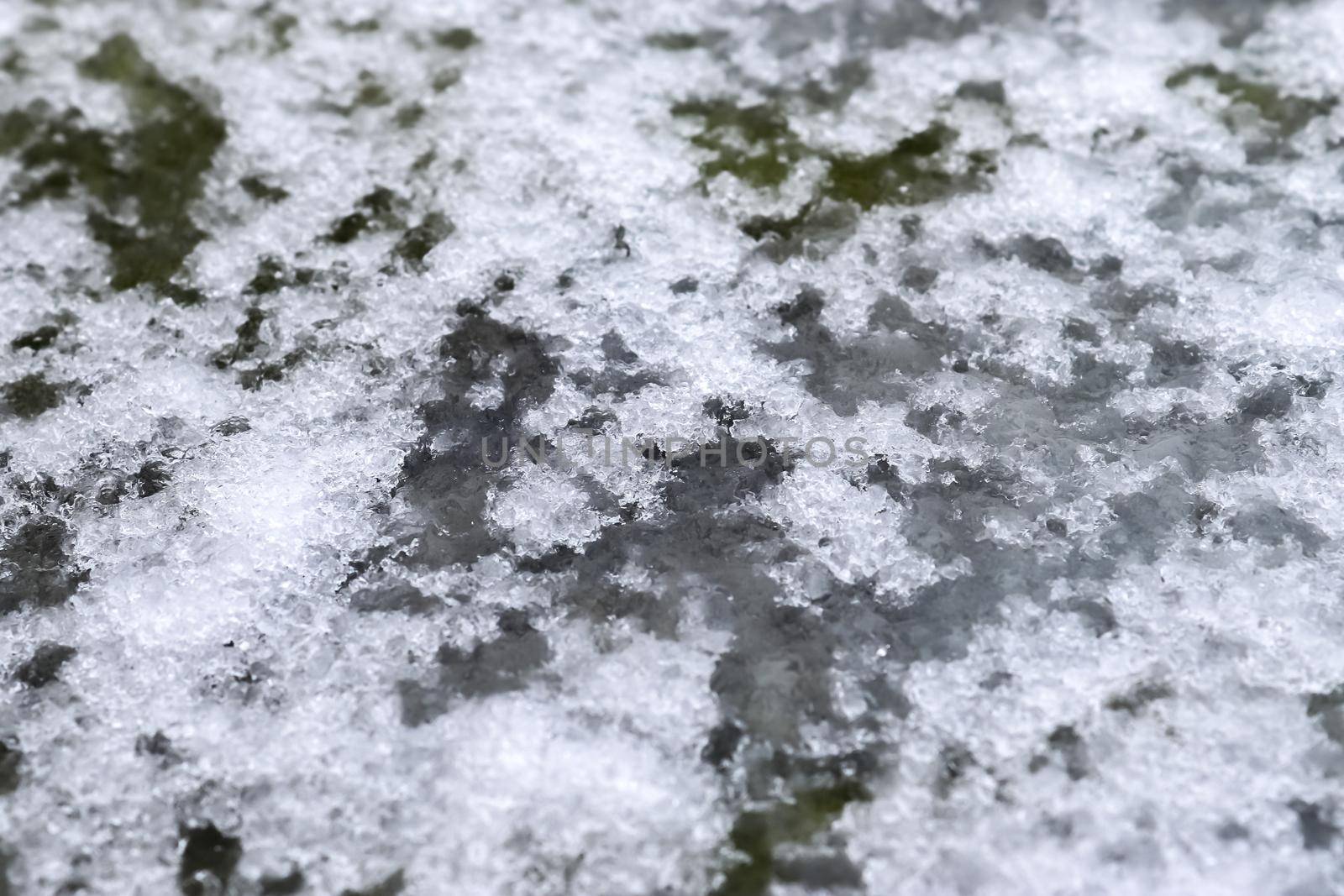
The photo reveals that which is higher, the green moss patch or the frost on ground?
the green moss patch

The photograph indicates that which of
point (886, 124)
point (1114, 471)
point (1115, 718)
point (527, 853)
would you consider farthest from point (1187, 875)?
point (886, 124)

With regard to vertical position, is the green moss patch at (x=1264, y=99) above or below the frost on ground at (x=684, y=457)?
above

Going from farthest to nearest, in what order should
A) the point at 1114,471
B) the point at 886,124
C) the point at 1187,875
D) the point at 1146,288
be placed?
the point at 886,124
the point at 1146,288
the point at 1114,471
the point at 1187,875

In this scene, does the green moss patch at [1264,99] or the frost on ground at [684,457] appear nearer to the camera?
the frost on ground at [684,457]

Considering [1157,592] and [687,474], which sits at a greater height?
[687,474]

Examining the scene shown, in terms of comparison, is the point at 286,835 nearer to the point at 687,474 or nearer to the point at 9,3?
the point at 687,474

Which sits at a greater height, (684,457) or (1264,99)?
(1264,99)

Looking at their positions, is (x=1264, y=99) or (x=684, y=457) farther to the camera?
(x=1264, y=99)

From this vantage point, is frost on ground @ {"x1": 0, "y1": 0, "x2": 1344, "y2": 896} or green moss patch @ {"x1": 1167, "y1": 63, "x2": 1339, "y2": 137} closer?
frost on ground @ {"x1": 0, "y1": 0, "x2": 1344, "y2": 896}
